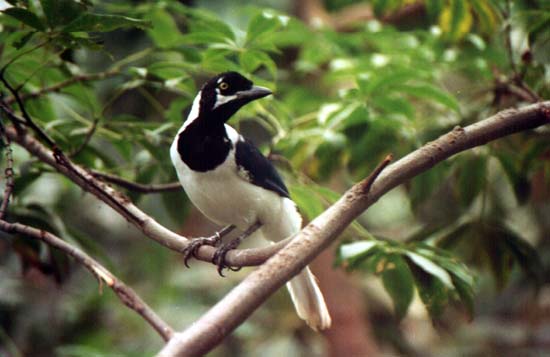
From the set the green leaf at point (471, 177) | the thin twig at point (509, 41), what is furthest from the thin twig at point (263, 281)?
the green leaf at point (471, 177)

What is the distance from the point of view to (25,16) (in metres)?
1.39

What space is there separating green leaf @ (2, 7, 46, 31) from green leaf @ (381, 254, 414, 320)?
97 cm

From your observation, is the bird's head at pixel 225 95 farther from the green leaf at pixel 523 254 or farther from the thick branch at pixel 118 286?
the green leaf at pixel 523 254

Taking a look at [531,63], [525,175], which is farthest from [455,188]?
[531,63]

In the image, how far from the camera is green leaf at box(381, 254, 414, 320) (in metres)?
1.68

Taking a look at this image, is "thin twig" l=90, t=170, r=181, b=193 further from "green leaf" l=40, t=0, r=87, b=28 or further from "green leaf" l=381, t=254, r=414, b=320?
"green leaf" l=381, t=254, r=414, b=320

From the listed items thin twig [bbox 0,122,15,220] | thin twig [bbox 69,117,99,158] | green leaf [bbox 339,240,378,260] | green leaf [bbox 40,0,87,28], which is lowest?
green leaf [bbox 339,240,378,260]

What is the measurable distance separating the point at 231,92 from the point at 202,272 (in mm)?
2638

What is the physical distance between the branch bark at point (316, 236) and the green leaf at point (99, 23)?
0.60 metres

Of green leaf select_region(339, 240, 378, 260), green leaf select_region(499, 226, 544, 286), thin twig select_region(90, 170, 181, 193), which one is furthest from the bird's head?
green leaf select_region(499, 226, 544, 286)

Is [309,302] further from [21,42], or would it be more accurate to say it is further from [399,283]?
[21,42]

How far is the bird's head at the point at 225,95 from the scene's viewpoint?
174cm

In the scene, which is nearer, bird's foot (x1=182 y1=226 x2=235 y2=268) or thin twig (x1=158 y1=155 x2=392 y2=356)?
thin twig (x1=158 y1=155 x2=392 y2=356)

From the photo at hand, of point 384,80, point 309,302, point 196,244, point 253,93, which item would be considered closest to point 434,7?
point 384,80
